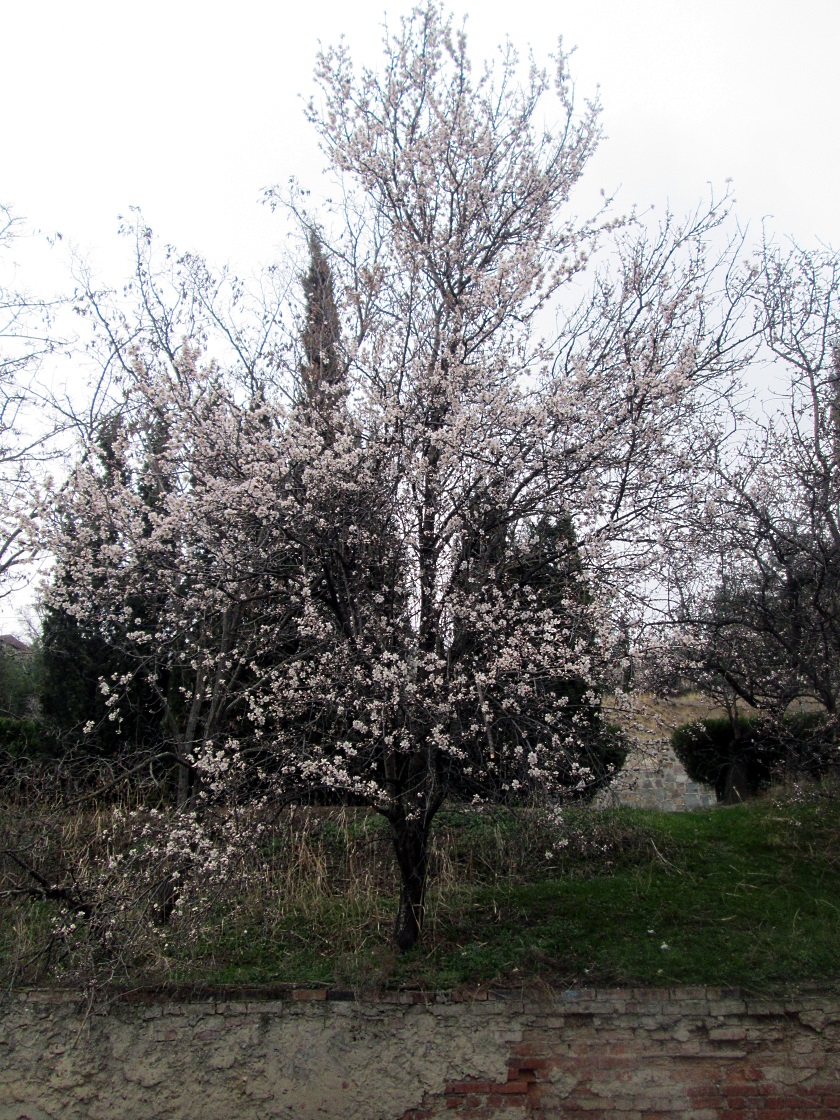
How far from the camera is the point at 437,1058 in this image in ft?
17.3

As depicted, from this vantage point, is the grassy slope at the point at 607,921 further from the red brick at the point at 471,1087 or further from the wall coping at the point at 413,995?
the red brick at the point at 471,1087

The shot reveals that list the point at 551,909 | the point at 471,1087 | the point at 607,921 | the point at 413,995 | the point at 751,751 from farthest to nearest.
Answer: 1. the point at 751,751
2. the point at 551,909
3. the point at 607,921
4. the point at 413,995
5. the point at 471,1087

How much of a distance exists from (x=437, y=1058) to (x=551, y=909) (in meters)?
1.57

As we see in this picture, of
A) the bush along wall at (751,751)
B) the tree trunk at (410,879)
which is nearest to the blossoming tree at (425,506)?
the tree trunk at (410,879)

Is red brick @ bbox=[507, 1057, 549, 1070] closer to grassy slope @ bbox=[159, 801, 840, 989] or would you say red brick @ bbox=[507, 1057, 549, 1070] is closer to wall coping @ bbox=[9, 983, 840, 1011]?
wall coping @ bbox=[9, 983, 840, 1011]

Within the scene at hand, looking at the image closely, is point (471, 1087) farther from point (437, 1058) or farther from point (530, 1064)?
point (530, 1064)

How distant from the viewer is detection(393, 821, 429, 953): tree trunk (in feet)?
19.4

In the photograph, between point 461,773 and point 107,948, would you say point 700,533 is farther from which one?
point 107,948

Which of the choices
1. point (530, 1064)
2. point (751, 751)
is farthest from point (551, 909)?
point (751, 751)

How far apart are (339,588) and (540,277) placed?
2.96 m

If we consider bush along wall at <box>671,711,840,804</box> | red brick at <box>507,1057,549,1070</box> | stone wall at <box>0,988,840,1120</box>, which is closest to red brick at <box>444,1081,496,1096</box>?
stone wall at <box>0,988,840,1120</box>

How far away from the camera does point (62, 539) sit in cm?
673

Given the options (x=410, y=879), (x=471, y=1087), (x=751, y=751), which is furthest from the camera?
(x=751, y=751)

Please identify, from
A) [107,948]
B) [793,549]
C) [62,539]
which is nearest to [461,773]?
[107,948]
